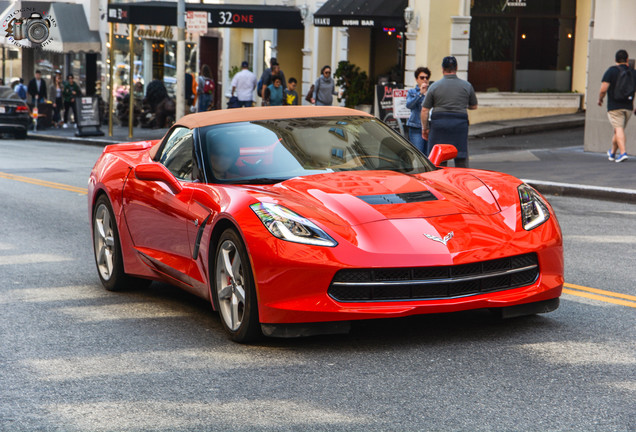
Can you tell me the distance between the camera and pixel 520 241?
6.31 metres

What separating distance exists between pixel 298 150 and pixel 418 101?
8602 mm

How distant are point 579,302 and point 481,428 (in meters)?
2.97

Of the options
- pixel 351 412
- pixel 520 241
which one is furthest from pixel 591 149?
pixel 351 412

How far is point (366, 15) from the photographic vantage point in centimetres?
2778

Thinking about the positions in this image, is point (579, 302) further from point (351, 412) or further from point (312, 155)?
point (351, 412)

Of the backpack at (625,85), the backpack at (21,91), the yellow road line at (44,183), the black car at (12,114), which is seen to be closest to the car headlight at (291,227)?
the yellow road line at (44,183)

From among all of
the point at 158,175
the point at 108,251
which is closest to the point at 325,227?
the point at 158,175

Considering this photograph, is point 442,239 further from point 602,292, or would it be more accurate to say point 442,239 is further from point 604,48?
point 604,48

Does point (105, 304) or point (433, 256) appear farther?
point (105, 304)

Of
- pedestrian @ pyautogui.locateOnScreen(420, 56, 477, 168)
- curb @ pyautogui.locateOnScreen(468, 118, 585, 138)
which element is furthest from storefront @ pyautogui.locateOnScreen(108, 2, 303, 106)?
pedestrian @ pyautogui.locateOnScreen(420, 56, 477, 168)

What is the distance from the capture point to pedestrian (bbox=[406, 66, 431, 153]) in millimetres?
15531

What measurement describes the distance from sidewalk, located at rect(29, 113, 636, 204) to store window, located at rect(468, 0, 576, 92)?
4.13ft

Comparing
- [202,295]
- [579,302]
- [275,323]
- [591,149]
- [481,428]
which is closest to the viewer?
[481,428]

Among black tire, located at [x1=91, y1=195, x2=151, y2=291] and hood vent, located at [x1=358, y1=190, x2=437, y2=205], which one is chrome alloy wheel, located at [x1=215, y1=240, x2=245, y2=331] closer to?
hood vent, located at [x1=358, y1=190, x2=437, y2=205]
